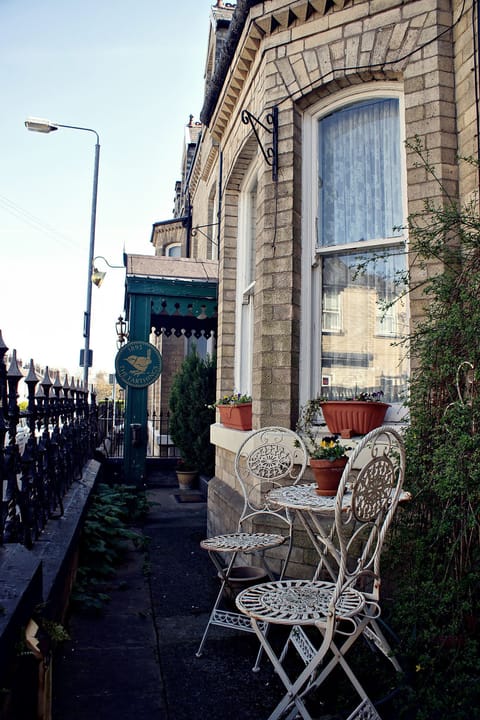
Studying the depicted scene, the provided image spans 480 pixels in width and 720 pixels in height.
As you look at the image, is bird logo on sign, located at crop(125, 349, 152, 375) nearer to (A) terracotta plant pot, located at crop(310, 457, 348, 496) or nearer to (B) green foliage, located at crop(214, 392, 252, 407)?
(B) green foliage, located at crop(214, 392, 252, 407)

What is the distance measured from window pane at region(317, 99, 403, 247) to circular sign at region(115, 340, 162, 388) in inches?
167

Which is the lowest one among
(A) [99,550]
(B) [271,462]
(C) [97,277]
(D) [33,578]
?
(A) [99,550]

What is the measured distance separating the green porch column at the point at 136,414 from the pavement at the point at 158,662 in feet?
11.2

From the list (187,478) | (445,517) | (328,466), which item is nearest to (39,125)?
(187,478)

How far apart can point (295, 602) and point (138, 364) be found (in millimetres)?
6065

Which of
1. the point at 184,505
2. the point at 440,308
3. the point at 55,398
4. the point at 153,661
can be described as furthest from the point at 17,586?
the point at 184,505

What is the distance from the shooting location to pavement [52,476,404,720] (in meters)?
2.56

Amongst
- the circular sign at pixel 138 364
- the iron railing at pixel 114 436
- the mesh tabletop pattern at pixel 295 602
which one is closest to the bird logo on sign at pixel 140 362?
the circular sign at pixel 138 364

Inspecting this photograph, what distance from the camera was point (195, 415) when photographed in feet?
29.1

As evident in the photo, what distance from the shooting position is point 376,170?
4332 millimetres

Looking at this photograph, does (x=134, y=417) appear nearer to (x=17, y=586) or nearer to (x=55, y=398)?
(x=55, y=398)

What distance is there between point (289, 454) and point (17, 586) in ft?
7.44

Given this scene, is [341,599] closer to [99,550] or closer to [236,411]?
[236,411]

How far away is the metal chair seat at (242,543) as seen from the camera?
10.4 feet
